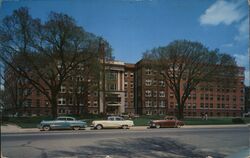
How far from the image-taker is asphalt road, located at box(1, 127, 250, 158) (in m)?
8.00

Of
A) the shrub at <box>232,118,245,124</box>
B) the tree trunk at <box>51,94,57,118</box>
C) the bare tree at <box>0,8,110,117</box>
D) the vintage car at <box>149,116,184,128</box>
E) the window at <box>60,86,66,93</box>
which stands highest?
the bare tree at <box>0,8,110,117</box>

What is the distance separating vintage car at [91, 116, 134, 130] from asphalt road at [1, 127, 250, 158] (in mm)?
252

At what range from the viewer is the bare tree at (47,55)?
1069 centimetres

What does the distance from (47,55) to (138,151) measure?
5.89 m

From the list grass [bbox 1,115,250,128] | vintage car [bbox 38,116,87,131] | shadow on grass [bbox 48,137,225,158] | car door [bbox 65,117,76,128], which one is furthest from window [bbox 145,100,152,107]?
car door [bbox 65,117,76,128]

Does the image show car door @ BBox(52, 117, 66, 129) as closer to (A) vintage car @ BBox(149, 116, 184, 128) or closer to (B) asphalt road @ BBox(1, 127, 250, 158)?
(B) asphalt road @ BBox(1, 127, 250, 158)

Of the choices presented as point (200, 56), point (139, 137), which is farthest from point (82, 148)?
point (200, 56)

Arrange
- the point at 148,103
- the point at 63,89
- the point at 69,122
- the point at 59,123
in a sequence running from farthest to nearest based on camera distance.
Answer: the point at 63,89 < the point at 148,103 < the point at 69,122 < the point at 59,123

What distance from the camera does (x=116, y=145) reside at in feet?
31.1

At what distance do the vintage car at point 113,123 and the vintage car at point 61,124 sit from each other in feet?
2.16

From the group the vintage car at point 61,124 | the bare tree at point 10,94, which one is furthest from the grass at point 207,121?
the bare tree at point 10,94

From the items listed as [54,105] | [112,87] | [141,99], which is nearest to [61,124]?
[54,105]

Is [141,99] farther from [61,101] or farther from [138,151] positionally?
[138,151]

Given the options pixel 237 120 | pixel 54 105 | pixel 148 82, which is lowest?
pixel 237 120
